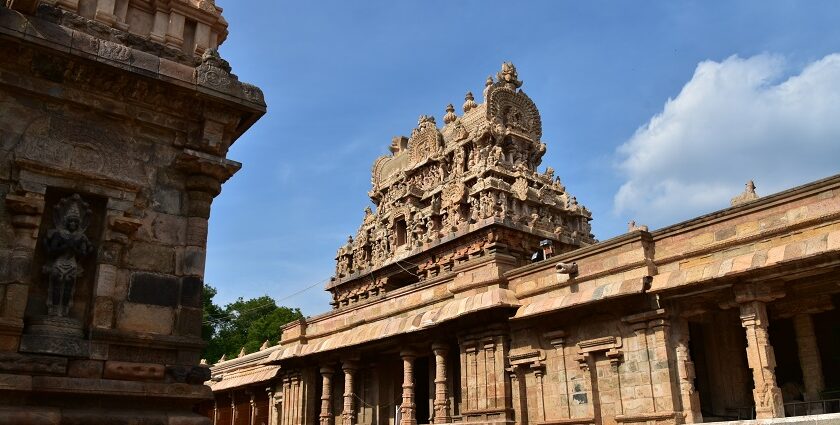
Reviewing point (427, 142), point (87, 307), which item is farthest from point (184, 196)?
point (427, 142)

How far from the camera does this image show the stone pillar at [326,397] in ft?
70.5

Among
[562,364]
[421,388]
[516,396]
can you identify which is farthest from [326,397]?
[562,364]

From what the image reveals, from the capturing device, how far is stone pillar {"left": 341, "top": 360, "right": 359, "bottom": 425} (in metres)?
20.4

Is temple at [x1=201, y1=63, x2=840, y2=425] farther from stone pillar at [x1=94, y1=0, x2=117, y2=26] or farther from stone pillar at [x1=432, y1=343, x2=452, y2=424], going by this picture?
stone pillar at [x1=94, y1=0, x2=117, y2=26]

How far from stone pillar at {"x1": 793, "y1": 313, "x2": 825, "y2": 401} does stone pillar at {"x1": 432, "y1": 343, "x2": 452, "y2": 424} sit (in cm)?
789

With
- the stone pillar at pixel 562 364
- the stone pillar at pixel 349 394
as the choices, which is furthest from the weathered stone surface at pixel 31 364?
the stone pillar at pixel 349 394

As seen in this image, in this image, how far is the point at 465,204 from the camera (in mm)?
29531

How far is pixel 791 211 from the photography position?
1194 centimetres

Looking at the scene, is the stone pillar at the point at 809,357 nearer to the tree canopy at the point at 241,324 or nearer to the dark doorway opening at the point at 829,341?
the dark doorway opening at the point at 829,341

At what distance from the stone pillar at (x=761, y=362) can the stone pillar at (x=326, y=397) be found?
525 inches

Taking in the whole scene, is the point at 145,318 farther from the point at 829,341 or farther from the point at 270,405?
the point at 270,405

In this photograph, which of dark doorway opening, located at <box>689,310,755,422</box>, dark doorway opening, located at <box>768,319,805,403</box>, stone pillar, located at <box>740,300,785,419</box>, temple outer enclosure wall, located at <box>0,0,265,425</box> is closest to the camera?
temple outer enclosure wall, located at <box>0,0,265,425</box>

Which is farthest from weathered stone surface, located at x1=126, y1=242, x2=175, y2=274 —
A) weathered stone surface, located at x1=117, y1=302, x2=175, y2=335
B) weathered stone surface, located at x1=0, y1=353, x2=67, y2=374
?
weathered stone surface, located at x1=0, y1=353, x2=67, y2=374

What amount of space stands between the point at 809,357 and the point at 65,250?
42.0ft
